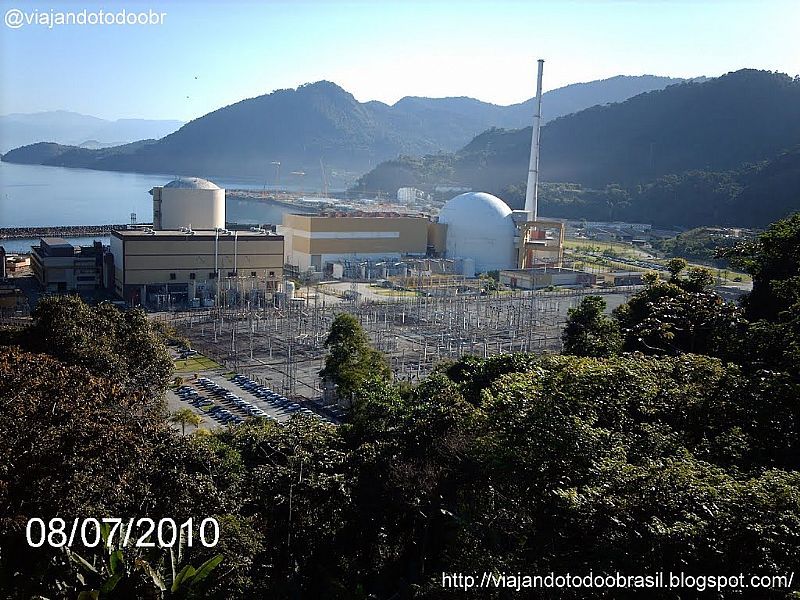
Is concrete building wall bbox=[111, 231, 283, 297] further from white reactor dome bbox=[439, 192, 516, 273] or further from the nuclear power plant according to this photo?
white reactor dome bbox=[439, 192, 516, 273]

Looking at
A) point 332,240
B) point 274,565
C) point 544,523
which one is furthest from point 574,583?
point 332,240

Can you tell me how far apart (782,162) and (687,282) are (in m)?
29.7

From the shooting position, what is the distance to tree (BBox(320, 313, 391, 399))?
367 inches

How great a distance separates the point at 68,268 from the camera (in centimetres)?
1781

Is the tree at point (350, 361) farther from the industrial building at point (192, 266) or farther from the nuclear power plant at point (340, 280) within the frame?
the industrial building at point (192, 266)

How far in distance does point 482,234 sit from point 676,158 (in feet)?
90.4

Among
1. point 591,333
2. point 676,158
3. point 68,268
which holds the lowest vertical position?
point 68,268

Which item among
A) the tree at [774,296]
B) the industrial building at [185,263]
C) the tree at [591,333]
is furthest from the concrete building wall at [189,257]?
the tree at [774,296]

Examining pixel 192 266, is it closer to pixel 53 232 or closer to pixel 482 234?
pixel 482 234

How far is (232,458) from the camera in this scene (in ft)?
16.8

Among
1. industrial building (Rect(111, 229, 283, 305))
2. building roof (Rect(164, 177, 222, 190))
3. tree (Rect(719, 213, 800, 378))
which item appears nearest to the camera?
tree (Rect(719, 213, 800, 378))

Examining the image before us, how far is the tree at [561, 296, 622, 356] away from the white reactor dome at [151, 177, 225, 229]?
1225 cm

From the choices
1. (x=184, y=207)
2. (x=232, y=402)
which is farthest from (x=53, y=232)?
(x=232, y=402)

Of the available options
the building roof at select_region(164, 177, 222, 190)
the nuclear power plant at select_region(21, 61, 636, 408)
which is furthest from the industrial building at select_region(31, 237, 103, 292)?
the building roof at select_region(164, 177, 222, 190)
